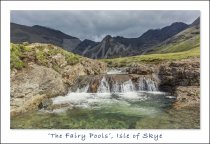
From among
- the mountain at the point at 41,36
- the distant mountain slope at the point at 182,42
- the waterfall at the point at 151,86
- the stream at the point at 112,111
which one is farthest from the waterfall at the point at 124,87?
the mountain at the point at 41,36

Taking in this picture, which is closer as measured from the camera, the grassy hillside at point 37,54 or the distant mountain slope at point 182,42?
the distant mountain slope at point 182,42

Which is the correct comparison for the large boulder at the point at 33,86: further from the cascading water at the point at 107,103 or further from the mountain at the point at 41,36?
the mountain at the point at 41,36

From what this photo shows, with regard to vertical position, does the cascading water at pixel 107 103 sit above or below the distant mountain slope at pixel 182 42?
below

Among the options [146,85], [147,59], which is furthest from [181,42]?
[146,85]

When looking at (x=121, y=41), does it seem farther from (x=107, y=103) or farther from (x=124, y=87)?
(x=107, y=103)

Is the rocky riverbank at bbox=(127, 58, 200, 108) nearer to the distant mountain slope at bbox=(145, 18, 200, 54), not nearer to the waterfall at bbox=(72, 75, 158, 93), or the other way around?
the waterfall at bbox=(72, 75, 158, 93)

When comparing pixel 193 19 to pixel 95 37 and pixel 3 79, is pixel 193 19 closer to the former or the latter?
pixel 95 37
